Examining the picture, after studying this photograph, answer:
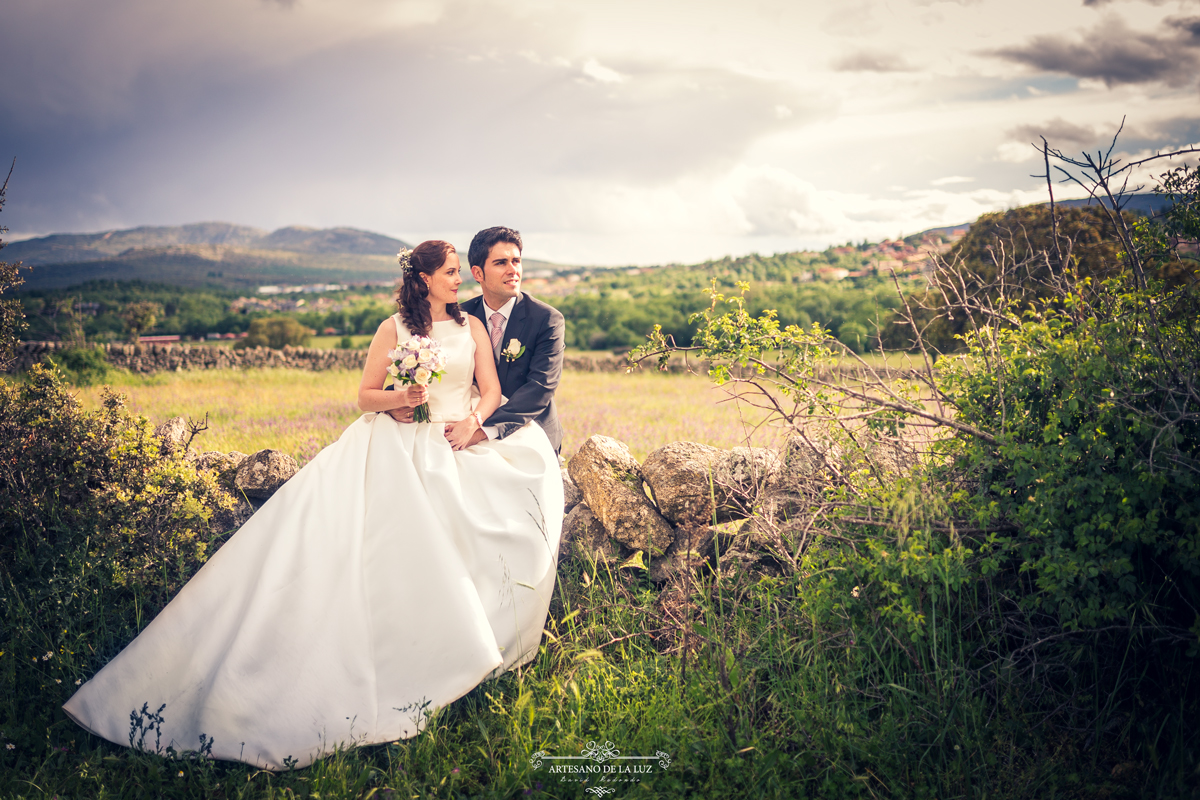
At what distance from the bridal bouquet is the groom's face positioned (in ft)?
2.97

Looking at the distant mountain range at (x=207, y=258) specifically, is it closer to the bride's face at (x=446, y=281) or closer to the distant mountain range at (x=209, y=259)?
the distant mountain range at (x=209, y=259)

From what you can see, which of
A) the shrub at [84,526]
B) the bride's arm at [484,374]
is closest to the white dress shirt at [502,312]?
the bride's arm at [484,374]

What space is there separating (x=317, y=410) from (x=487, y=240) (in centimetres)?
657

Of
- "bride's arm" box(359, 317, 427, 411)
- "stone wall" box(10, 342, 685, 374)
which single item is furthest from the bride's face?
"stone wall" box(10, 342, 685, 374)

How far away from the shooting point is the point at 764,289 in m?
40.2

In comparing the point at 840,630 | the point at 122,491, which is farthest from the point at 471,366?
the point at 840,630

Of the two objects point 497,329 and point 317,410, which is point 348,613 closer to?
point 497,329

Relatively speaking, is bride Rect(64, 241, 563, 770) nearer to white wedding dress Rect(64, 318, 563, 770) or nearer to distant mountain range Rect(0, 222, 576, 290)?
white wedding dress Rect(64, 318, 563, 770)

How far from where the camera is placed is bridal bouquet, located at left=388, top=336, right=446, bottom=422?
386 cm

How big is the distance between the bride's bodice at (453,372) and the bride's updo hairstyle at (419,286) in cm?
8

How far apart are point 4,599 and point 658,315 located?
32.9m

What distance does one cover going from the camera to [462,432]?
4293mm

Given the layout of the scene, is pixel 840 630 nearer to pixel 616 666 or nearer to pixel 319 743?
pixel 616 666

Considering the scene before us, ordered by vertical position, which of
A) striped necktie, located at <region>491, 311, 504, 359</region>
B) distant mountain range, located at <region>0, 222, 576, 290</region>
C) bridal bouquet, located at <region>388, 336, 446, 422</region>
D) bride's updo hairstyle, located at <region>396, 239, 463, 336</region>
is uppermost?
distant mountain range, located at <region>0, 222, 576, 290</region>
